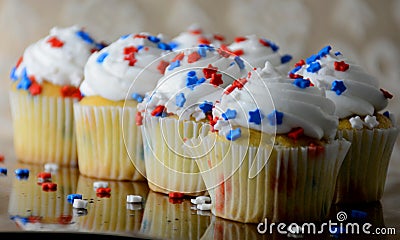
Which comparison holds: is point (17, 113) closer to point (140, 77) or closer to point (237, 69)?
point (140, 77)

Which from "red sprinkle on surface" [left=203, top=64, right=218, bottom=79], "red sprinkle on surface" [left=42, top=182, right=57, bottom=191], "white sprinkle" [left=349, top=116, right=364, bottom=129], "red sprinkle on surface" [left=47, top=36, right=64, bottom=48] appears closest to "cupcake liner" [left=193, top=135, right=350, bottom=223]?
"white sprinkle" [left=349, top=116, right=364, bottom=129]

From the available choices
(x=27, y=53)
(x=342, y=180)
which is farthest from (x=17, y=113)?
(x=342, y=180)

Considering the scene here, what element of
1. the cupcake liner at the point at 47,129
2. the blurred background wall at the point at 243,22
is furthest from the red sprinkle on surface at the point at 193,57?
the blurred background wall at the point at 243,22

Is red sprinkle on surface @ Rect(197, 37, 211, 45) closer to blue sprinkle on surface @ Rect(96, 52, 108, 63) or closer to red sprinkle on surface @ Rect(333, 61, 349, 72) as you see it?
blue sprinkle on surface @ Rect(96, 52, 108, 63)

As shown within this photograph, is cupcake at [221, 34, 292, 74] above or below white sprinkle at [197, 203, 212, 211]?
above

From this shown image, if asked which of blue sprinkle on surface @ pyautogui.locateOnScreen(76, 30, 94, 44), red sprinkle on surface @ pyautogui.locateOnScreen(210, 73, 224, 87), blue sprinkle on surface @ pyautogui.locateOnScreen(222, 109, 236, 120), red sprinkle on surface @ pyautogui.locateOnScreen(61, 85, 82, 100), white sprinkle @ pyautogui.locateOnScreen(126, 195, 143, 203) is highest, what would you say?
blue sprinkle on surface @ pyautogui.locateOnScreen(76, 30, 94, 44)

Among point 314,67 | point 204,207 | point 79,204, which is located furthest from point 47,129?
point 314,67
